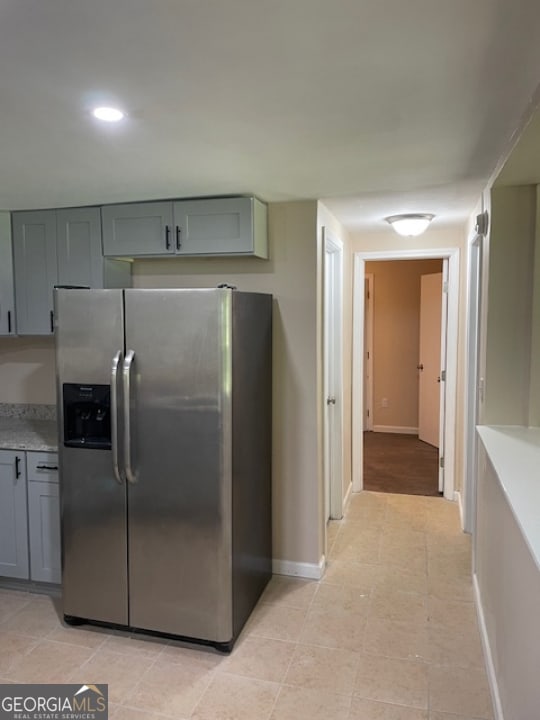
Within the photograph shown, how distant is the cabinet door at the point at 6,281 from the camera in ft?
10.6

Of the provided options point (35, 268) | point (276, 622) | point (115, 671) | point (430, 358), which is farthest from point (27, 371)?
point (430, 358)

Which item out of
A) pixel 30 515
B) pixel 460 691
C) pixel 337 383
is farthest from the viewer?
pixel 337 383

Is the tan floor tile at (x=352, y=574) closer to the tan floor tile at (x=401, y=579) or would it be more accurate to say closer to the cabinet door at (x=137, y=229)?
the tan floor tile at (x=401, y=579)

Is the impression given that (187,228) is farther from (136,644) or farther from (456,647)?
(456,647)

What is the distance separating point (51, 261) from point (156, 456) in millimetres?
1525

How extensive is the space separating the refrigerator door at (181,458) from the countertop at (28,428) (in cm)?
Result: 78

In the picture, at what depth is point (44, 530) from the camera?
2924 mm

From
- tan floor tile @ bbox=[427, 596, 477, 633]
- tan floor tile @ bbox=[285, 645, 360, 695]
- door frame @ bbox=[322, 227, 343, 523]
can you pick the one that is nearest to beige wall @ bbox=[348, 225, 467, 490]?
door frame @ bbox=[322, 227, 343, 523]

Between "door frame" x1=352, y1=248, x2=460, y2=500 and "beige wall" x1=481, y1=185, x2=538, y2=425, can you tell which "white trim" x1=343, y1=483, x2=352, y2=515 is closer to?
"door frame" x1=352, y1=248, x2=460, y2=500

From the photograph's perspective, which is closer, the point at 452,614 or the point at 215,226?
the point at 452,614

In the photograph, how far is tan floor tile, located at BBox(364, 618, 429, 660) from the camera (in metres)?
2.44

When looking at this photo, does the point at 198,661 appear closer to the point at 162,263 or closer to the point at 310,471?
the point at 310,471

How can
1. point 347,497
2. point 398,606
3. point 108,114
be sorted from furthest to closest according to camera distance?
point 347,497 < point 398,606 < point 108,114

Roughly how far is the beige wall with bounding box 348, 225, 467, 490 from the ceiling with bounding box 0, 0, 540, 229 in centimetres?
160
